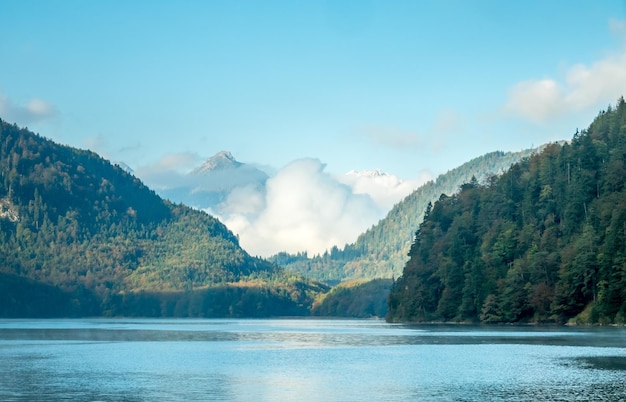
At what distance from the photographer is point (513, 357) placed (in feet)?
390

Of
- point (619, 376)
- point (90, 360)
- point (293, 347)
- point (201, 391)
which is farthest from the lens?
point (293, 347)

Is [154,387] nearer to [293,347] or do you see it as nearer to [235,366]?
[235,366]

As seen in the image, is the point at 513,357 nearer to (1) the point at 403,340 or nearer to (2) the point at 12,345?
(1) the point at 403,340

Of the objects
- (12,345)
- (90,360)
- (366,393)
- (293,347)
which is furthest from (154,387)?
(12,345)

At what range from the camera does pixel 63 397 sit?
78.4m

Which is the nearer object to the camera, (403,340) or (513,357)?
(513,357)

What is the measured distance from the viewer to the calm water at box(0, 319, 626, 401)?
81.1 meters

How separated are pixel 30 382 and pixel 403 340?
294ft

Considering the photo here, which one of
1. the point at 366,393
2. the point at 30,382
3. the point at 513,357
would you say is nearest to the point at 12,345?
the point at 30,382

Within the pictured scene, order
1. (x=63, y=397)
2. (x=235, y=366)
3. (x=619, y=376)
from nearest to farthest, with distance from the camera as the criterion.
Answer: (x=63, y=397) < (x=619, y=376) < (x=235, y=366)

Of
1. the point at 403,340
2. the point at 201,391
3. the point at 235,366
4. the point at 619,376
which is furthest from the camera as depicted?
the point at 403,340

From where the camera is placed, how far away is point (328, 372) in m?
102

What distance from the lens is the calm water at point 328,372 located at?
266 ft

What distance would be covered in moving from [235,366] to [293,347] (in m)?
41.7
